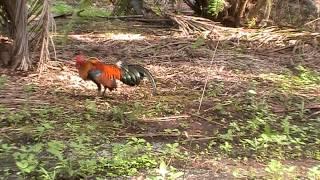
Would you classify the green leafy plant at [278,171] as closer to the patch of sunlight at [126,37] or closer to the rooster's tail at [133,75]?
the rooster's tail at [133,75]

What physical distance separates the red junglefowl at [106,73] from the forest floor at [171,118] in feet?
0.50

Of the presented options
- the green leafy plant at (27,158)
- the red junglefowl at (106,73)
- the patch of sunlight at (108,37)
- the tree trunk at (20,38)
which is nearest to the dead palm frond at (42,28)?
the tree trunk at (20,38)

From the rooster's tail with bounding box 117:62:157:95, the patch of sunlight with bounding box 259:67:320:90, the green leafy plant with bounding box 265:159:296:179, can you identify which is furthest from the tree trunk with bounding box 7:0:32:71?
the green leafy plant with bounding box 265:159:296:179

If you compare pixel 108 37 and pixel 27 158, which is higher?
pixel 108 37

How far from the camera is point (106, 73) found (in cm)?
518

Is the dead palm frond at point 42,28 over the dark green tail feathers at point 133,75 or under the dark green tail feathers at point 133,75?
over

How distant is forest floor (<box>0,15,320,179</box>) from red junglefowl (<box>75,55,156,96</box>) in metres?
0.15

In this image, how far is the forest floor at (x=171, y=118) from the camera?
3.69 metres

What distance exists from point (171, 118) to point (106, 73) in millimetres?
795

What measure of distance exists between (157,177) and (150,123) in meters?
1.28

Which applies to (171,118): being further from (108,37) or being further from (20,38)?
(108,37)

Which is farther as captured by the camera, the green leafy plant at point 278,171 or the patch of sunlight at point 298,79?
the patch of sunlight at point 298,79

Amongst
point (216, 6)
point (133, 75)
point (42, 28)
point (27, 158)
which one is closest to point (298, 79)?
point (133, 75)

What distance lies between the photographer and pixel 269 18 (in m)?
9.21
